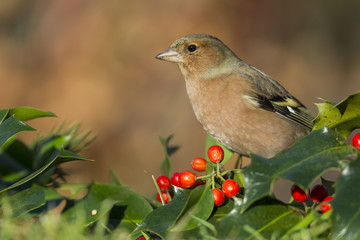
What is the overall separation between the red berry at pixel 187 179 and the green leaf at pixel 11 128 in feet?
1.90

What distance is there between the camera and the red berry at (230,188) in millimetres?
1770

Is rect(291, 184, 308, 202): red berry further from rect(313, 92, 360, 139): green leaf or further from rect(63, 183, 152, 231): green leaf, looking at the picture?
rect(63, 183, 152, 231): green leaf

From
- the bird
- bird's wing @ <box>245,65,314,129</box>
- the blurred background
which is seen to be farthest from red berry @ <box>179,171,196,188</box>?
the blurred background

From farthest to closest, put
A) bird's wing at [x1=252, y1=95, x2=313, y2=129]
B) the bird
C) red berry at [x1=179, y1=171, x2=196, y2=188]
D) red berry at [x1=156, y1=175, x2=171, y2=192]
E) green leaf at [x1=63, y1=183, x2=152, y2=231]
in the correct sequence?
bird's wing at [x1=252, y1=95, x2=313, y2=129] → the bird → red berry at [x1=156, y1=175, x2=171, y2=192] → green leaf at [x1=63, y1=183, x2=152, y2=231] → red berry at [x1=179, y1=171, x2=196, y2=188]

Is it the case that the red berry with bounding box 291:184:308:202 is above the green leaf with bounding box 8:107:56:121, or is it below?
below

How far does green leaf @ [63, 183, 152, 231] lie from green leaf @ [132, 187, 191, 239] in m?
0.28

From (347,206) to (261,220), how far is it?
0.30 meters

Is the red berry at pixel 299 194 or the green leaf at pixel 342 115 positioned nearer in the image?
the red berry at pixel 299 194

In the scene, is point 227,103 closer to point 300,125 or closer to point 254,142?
point 254,142

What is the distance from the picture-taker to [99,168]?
7328 mm

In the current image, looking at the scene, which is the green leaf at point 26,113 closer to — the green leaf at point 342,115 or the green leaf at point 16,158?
the green leaf at point 16,158

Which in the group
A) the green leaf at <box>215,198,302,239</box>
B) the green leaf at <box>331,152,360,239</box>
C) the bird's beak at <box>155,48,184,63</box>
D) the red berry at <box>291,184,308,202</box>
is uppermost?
the green leaf at <box>331,152,360,239</box>

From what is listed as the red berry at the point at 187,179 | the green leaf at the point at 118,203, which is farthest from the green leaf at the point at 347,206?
the green leaf at the point at 118,203

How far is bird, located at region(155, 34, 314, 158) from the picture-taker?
3338 millimetres
